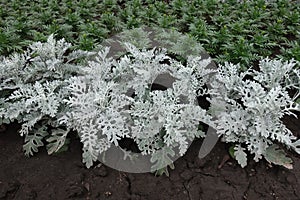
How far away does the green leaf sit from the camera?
2584 millimetres

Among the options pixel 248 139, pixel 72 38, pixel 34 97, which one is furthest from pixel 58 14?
pixel 248 139

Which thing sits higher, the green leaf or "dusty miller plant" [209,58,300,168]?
"dusty miller plant" [209,58,300,168]

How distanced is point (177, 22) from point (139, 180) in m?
2.24

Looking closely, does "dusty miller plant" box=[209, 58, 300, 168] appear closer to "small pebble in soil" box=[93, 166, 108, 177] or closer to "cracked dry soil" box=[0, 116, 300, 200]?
"cracked dry soil" box=[0, 116, 300, 200]

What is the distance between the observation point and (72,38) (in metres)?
3.86

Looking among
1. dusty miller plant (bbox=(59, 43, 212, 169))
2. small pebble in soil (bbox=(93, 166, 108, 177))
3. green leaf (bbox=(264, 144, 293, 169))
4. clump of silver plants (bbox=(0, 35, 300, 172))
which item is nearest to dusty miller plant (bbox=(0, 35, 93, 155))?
clump of silver plants (bbox=(0, 35, 300, 172))

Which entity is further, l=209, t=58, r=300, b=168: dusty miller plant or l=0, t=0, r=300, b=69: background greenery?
l=0, t=0, r=300, b=69: background greenery

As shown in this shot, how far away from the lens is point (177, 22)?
13.8 feet

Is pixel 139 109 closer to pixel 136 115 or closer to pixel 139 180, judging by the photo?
pixel 136 115

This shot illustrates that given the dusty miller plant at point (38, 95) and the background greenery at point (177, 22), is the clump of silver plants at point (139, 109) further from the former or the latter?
the background greenery at point (177, 22)

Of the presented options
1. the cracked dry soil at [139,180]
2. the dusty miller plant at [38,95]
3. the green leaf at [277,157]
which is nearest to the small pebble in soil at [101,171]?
the cracked dry soil at [139,180]

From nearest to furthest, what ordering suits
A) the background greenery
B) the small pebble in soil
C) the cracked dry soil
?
the cracked dry soil < the small pebble in soil < the background greenery

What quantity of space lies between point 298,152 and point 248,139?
370 millimetres

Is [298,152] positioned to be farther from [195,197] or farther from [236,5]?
[236,5]
